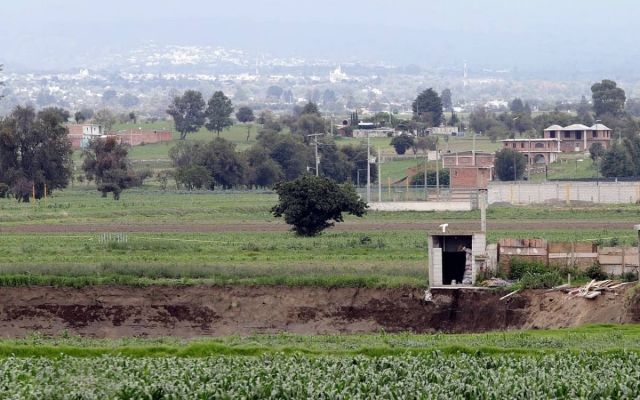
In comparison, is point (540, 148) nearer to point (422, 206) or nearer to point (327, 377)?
point (422, 206)

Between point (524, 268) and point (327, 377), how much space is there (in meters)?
16.4

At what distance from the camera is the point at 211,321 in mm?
38406

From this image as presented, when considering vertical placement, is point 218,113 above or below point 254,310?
above

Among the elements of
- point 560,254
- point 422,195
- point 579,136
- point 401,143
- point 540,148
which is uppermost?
point 579,136

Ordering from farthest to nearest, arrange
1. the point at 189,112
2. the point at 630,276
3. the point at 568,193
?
1. the point at 189,112
2. the point at 568,193
3. the point at 630,276

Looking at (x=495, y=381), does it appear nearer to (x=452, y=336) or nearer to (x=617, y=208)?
(x=452, y=336)

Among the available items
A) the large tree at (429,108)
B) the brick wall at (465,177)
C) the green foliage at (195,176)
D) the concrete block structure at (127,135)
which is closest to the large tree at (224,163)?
the green foliage at (195,176)

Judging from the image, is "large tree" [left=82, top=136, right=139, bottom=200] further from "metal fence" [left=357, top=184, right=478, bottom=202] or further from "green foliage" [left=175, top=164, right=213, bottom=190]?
"metal fence" [left=357, top=184, right=478, bottom=202]

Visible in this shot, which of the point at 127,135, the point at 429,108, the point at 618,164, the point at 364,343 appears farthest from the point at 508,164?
the point at 364,343

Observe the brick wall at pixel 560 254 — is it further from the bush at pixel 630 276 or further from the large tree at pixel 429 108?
the large tree at pixel 429 108

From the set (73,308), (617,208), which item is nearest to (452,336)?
(73,308)

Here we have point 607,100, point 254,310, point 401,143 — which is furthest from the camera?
point 607,100

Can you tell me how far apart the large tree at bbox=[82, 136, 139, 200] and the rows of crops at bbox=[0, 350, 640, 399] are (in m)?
67.3

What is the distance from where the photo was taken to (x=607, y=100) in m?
179
